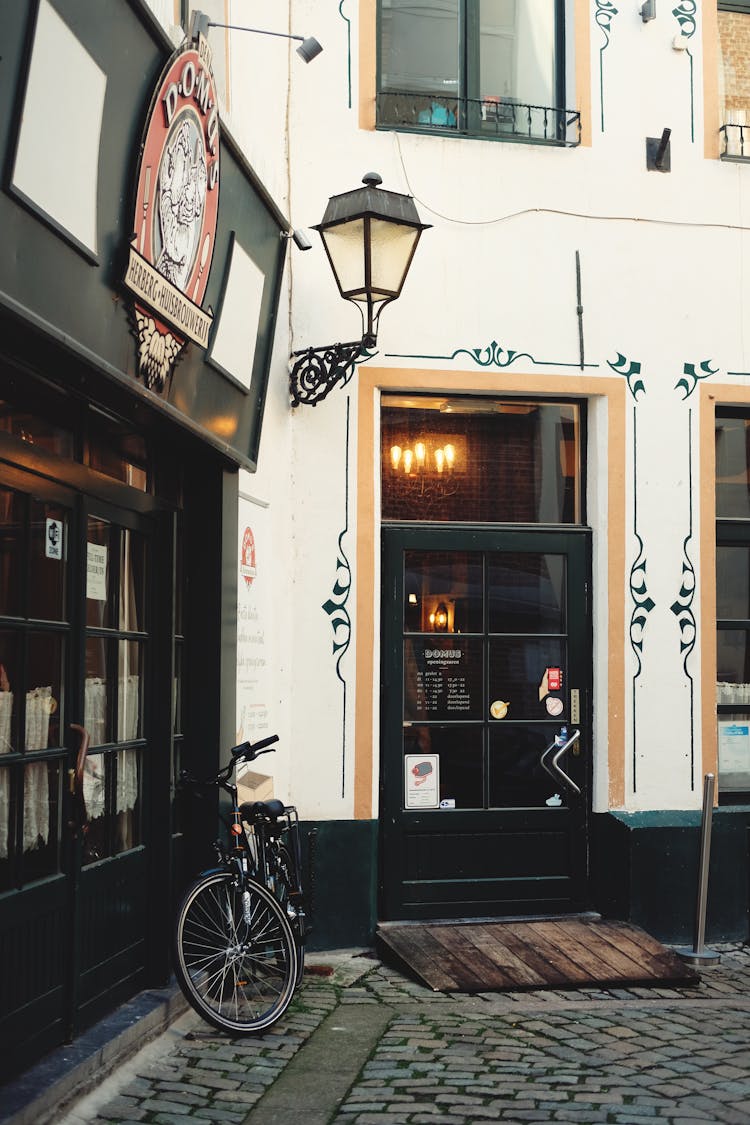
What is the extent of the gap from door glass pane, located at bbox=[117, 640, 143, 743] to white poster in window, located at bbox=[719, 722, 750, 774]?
12.2 ft

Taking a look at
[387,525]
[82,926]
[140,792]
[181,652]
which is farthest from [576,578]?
[82,926]

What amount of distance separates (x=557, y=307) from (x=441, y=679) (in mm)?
2235

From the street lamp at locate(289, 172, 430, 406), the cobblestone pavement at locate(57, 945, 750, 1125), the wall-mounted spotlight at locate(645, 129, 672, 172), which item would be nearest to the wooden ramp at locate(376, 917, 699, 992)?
the cobblestone pavement at locate(57, 945, 750, 1125)

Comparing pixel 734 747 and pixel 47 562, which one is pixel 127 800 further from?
pixel 734 747

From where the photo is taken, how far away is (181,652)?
644cm

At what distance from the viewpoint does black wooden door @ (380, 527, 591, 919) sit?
755 centimetres

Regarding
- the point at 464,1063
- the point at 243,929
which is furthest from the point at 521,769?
the point at 464,1063

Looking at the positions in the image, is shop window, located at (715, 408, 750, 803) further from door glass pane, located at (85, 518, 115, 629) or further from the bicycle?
door glass pane, located at (85, 518, 115, 629)

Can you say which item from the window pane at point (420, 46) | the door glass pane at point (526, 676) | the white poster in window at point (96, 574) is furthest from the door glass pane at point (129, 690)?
the window pane at point (420, 46)

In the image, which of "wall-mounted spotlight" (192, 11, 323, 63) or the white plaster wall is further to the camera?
the white plaster wall

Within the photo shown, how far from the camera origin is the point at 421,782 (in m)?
7.57

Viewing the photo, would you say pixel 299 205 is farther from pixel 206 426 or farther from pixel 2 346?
pixel 2 346

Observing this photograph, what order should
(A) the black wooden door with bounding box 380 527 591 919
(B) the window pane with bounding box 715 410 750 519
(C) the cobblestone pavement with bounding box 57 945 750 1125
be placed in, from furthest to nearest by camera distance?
(B) the window pane with bounding box 715 410 750 519
(A) the black wooden door with bounding box 380 527 591 919
(C) the cobblestone pavement with bounding box 57 945 750 1125

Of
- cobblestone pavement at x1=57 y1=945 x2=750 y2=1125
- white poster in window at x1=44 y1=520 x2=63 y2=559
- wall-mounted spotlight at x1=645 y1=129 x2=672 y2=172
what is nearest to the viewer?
cobblestone pavement at x1=57 y1=945 x2=750 y2=1125
